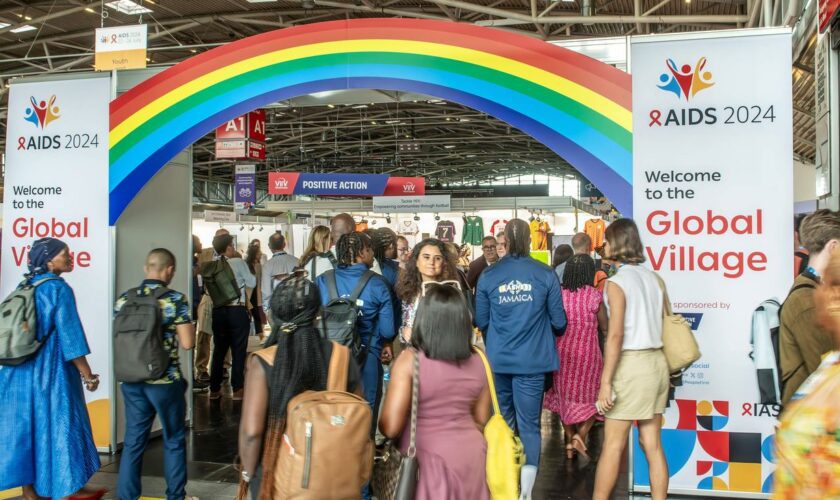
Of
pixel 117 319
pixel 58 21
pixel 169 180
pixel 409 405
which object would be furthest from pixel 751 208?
pixel 58 21

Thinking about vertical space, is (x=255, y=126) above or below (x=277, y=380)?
above

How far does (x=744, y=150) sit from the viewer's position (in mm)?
4301

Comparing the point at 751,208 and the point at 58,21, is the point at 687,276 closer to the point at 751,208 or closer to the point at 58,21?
the point at 751,208

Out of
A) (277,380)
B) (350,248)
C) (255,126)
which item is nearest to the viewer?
(277,380)

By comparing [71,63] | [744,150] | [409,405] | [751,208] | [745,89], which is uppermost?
[71,63]

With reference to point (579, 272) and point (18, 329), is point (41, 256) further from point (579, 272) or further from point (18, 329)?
point (579, 272)

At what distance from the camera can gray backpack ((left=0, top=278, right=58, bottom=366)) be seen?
11.8 ft

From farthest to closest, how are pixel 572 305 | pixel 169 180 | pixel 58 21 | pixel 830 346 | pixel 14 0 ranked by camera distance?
1. pixel 58 21
2. pixel 14 0
3. pixel 169 180
4. pixel 572 305
5. pixel 830 346

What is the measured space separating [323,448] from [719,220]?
10.2 feet

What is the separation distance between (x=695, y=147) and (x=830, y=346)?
1980 millimetres

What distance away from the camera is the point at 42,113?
18.1 feet

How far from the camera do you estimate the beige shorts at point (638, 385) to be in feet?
11.1

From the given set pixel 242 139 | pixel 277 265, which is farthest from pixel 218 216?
pixel 277 265

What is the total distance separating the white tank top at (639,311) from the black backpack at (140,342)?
2207 millimetres
